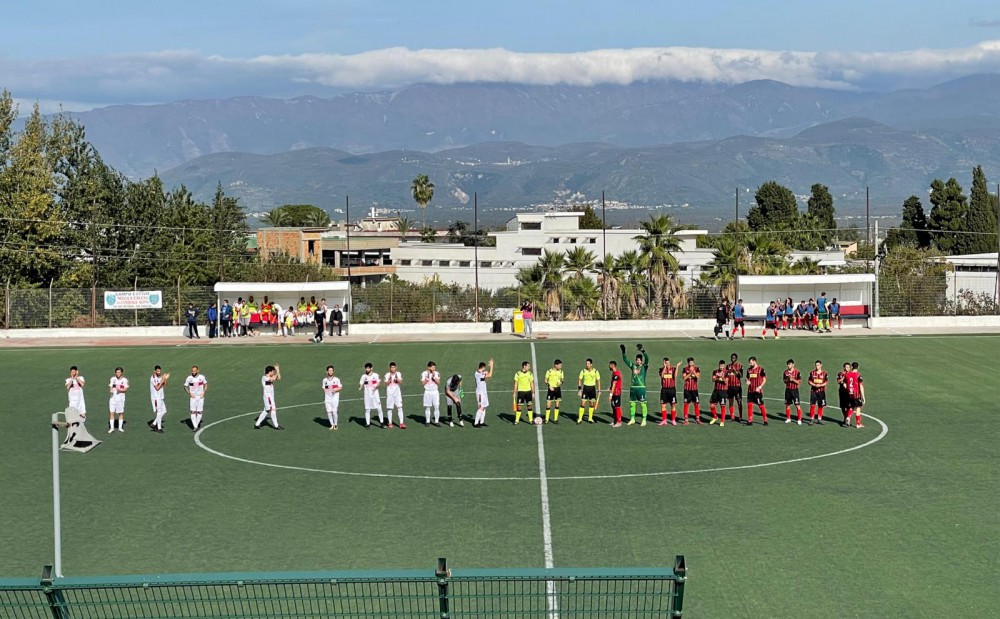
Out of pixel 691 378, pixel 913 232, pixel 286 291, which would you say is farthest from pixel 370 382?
pixel 913 232

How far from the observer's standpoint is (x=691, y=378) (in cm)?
2927

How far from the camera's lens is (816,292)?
53.6 meters

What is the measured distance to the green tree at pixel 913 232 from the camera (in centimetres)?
12231

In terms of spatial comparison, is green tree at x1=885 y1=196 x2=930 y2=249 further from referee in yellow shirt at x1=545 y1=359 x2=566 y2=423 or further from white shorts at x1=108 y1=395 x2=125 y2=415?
white shorts at x1=108 y1=395 x2=125 y2=415

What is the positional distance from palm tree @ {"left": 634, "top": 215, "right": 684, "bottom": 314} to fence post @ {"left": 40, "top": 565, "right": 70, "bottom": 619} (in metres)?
47.7

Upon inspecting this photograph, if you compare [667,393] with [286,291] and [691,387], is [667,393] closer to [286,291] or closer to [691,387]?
[691,387]

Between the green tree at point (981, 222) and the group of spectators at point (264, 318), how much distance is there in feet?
268

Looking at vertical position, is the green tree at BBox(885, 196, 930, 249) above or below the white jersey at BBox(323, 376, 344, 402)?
above

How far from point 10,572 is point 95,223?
49573 mm

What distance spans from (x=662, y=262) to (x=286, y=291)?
18933mm

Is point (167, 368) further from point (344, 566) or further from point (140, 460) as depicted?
point (344, 566)

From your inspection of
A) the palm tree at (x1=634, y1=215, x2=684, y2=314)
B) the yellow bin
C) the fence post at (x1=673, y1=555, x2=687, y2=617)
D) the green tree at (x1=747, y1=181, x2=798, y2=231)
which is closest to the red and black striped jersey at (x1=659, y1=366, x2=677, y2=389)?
the fence post at (x1=673, y1=555, x2=687, y2=617)

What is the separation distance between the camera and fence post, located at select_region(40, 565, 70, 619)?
10.0 m

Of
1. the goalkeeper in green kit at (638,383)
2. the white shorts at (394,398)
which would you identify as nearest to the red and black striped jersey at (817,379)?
the goalkeeper in green kit at (638,383)
